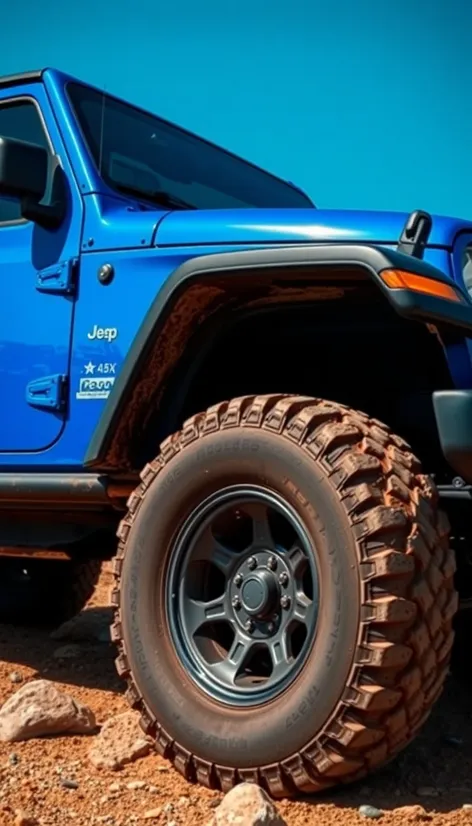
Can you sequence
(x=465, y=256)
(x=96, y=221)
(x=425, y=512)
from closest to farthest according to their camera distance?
(x=425, y=512), (x=465, y=256), (x=96, y=221)

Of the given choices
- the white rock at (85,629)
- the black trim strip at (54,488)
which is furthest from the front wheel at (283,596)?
the white rock at (85,629)

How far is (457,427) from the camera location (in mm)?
2318

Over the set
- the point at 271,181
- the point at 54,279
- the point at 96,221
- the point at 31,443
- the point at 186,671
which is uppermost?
the point at 271,181

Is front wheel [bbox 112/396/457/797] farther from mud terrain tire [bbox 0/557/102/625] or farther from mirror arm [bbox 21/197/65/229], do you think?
mud terrain tire [bbox 0/557/102/625]

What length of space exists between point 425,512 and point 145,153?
2053mm

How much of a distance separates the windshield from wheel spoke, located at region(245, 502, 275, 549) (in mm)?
1384

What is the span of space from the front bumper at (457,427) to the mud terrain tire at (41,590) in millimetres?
2927

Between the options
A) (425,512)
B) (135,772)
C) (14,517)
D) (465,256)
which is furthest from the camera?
(14,517)

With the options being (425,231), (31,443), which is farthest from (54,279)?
(425,231)

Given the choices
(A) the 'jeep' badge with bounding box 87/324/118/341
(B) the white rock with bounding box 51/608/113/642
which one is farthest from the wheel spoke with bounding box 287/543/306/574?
(B) the white rock with bounding box 51/608/113/642

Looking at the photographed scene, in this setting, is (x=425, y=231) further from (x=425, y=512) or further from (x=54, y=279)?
(x=54, y=279)

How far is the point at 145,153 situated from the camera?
12.2 ft

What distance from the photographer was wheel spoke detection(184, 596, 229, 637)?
8.51 feet

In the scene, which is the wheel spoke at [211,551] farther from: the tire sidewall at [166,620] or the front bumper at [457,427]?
the front bumper at [457,427]
